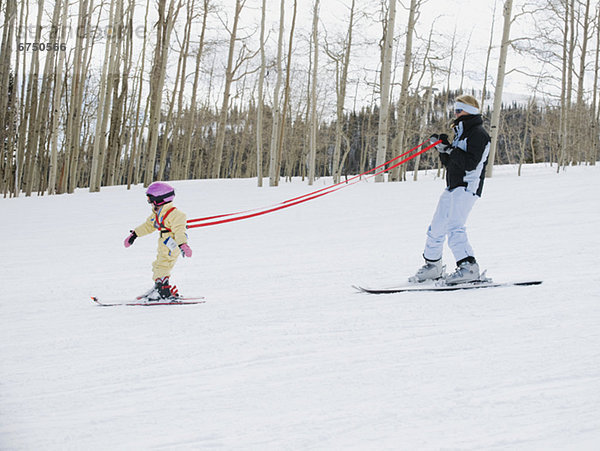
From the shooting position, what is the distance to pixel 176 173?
36.7 m

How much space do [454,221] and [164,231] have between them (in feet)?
8.88

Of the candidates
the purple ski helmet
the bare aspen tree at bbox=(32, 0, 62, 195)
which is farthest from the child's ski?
the bare aspen tree at bbox=(32, 0, 62, 195)

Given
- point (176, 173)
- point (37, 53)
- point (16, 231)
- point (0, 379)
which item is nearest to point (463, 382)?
point (0, 379)

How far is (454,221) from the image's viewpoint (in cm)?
466

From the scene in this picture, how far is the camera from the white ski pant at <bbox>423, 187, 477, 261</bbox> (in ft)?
15.2

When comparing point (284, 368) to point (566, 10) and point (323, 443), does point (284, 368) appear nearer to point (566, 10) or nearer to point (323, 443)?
point (323, 443)

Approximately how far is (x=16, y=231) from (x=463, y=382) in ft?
30.6

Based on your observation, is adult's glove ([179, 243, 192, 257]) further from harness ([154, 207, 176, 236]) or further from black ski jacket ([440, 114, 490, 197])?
black ski jacket ([440, 114, 490, 197])

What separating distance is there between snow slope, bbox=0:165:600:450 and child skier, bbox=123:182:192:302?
256 millimetres

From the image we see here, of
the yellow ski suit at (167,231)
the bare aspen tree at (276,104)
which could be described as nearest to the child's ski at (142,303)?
the yellow ski suit at (167,231)

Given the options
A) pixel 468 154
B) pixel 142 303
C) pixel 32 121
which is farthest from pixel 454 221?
pixel 32 121

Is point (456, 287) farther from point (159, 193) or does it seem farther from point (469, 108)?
point (159, 193)

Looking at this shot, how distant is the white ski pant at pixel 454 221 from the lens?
4637mm

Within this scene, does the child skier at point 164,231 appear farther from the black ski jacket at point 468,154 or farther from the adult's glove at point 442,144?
the black ski jacket at point 468,154
